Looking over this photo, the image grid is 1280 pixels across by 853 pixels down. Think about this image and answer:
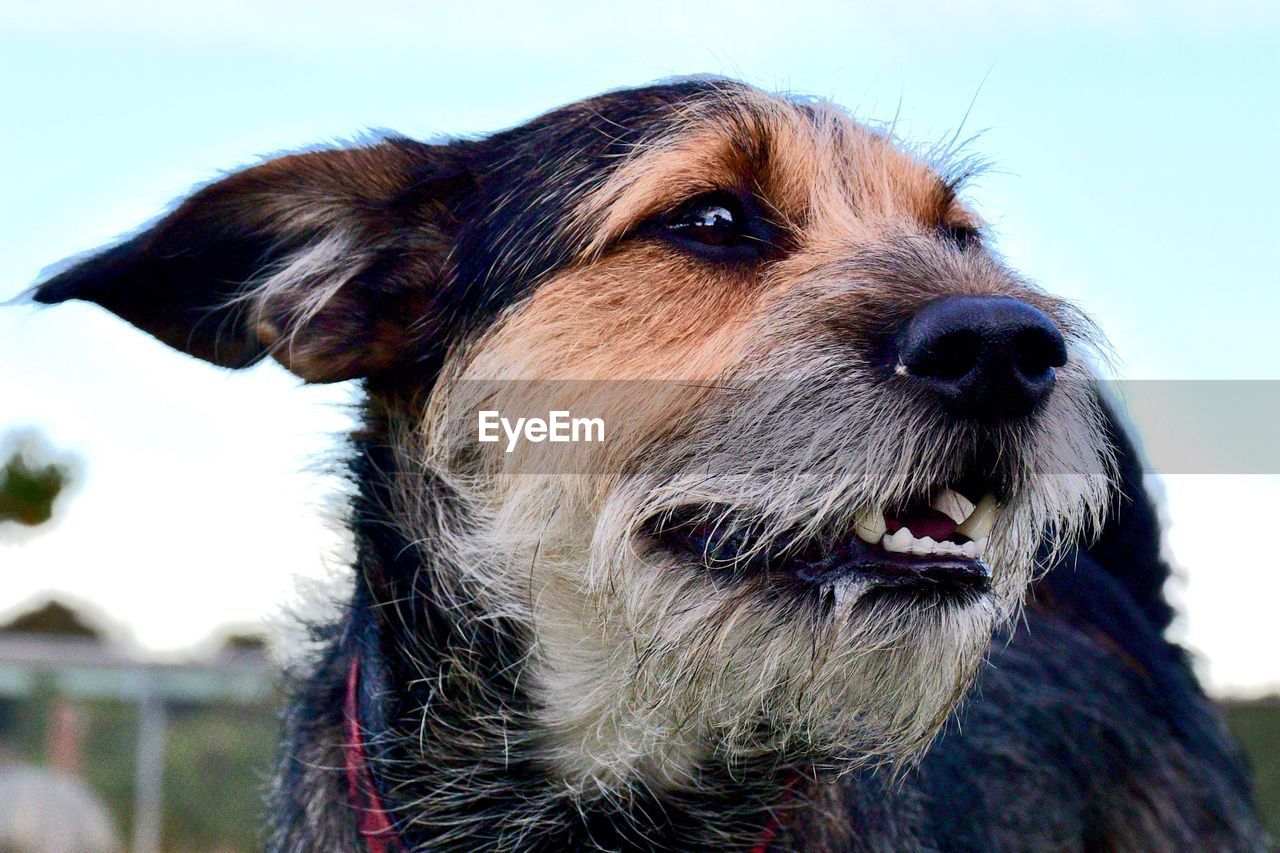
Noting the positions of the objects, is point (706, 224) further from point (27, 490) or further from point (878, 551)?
point (27, 490)

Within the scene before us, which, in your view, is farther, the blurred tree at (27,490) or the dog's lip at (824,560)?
the blurred tree at (27,490)

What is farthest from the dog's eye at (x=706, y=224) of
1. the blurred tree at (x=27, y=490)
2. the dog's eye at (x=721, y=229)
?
the blurred tree at (x=27, y=490)

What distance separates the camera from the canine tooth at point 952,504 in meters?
2.24

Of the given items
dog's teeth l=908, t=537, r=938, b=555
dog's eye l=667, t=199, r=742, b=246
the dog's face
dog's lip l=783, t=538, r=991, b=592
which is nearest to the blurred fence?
the dog's face

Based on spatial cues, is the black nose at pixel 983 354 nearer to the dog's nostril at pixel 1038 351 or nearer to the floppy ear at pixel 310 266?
the dog's nostril at pixel 1038 351

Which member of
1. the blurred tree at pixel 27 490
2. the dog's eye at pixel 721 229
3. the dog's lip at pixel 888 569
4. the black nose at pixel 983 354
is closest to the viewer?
the black nose at pixel 983 354

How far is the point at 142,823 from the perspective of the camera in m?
8.03

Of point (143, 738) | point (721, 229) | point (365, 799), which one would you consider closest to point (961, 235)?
point (721, 229)

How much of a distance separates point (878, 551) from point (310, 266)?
1.48 m

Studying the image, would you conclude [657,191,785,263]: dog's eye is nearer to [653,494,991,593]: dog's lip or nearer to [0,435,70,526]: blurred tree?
[653,494,991,593]: dog's lip

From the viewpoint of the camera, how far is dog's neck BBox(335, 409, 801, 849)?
2.65 m

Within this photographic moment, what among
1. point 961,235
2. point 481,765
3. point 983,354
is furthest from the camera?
point 961,235

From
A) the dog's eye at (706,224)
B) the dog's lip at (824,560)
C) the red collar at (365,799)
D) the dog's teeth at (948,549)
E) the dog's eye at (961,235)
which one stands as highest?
the dog's eye at (706,224)

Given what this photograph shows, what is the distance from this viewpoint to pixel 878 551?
2264 mm
